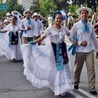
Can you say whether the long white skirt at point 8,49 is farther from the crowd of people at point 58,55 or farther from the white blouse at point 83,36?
the white blouse at point 83,36

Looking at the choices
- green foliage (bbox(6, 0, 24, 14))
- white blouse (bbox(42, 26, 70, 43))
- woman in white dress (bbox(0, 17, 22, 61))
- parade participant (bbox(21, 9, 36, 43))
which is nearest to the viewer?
white blouse (bbox(42, 26, 70, 43))

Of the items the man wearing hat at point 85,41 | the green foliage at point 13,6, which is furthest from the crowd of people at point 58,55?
the green foliage at point 13,6

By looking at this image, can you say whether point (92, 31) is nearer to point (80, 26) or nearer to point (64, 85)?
point (80, 26)

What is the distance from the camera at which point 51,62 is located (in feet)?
27.3

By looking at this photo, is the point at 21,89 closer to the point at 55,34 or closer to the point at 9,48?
the point at 55,34

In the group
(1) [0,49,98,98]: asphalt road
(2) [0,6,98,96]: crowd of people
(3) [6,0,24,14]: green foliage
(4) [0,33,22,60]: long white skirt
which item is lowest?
(1) [0,49,98,98]: asphalt road

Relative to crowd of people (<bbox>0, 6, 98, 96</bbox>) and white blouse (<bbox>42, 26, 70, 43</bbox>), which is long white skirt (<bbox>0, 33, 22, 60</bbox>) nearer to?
crowd of people (<bbox>0, 6, 98, 96</bbox>)

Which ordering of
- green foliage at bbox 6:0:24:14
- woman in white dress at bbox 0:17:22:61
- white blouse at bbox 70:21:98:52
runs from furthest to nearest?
1. green foliage at bbox 6:0:24:14
2. woman in white dress at bbox 0:17:22:61
3. white blouse at bbox 70:21:98:52

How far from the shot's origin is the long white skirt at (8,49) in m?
15.3

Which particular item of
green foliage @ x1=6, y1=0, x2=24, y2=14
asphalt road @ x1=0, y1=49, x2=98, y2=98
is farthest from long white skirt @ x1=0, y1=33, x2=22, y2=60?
green foliage @ x1=6, y1=0, x2=24, y2=14

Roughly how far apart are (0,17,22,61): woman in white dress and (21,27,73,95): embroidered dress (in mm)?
6701

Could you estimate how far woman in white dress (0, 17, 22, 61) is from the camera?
598 inches

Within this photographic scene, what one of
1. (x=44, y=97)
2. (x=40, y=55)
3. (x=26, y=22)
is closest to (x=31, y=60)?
→ (x=40, y=55)

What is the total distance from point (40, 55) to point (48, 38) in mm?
413
